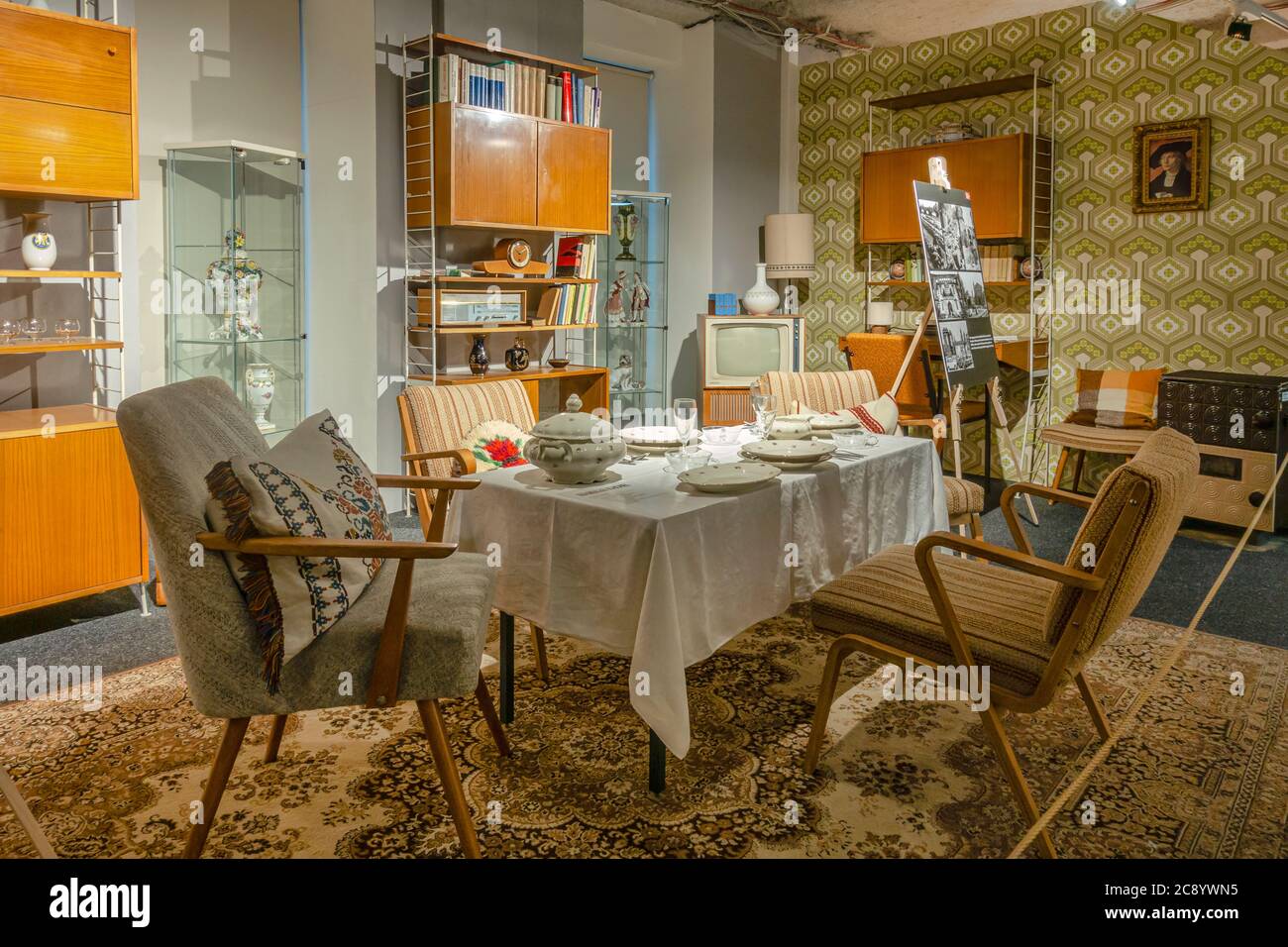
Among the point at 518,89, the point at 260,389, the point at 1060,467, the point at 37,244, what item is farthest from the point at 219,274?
the point at 1060,467

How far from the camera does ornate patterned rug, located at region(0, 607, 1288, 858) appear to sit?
2139 millimetres

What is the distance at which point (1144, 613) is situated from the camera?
12.3 ft

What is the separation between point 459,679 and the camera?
2045 mm

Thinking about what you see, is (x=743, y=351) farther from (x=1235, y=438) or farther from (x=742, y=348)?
(x=1235, y=438)

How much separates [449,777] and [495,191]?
365 cm

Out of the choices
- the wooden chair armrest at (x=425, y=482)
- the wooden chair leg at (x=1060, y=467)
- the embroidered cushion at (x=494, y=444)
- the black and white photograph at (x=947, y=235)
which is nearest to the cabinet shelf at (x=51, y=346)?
the embroidered cushion at (x=494, y=444)

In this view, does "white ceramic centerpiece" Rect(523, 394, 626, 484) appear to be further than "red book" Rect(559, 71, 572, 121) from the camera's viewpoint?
No

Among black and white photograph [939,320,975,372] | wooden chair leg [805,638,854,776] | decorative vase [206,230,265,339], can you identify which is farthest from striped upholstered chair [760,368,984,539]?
decorative vase [206,230,265,339]

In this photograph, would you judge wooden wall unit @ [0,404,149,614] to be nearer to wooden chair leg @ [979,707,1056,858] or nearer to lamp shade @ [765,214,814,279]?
wooden chair leg @ [979,707,1056,858]

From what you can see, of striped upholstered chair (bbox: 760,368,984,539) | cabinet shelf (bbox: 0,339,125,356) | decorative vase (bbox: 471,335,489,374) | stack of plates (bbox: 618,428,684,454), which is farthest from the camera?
decorative vase (bbox: 471,335,489,374)

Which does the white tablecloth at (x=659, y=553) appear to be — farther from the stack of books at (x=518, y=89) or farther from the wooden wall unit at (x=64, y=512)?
the stack of books at (x=518, y=89)

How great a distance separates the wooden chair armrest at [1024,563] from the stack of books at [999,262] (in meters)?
4.53

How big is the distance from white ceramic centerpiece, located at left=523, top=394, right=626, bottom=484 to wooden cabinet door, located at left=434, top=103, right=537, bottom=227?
8.60 feet
